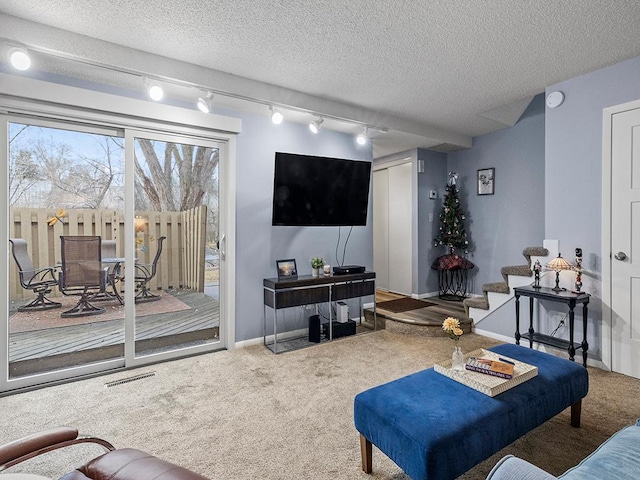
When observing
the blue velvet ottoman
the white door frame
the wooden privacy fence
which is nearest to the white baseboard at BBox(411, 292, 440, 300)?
the white door frame

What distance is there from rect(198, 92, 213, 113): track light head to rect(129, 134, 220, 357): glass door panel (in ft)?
1.44

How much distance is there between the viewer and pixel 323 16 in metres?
2.30

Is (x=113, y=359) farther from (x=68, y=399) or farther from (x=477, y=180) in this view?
(x=477, y=180)

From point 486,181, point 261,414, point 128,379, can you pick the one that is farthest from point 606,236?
point 128,379

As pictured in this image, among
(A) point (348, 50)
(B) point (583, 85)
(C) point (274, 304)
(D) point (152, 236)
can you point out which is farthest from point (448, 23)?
(D) point (152, 236)

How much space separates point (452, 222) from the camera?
17.6ft

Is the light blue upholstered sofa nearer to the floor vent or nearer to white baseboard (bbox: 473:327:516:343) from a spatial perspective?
white baseboard (bbox: 473:327:516:343)

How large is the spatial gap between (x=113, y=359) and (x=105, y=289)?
24.4 inches

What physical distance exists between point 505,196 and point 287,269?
3254 millimetres

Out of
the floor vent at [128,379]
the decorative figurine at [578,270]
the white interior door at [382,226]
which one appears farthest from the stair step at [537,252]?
the floor vent at [128,379]

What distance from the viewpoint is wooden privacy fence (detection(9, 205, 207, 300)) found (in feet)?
9.02

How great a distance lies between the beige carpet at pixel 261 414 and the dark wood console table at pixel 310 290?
0.49 meters

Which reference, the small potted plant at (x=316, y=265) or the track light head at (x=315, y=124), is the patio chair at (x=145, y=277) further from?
the track light head at (x=315, y=124)

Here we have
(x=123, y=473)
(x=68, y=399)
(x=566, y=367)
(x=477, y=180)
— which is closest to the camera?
(x=123, y=473)
